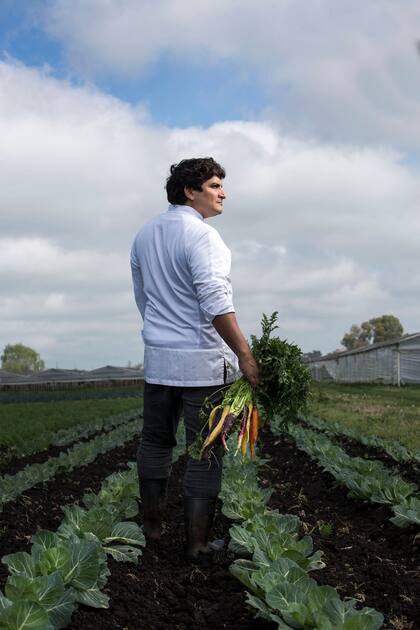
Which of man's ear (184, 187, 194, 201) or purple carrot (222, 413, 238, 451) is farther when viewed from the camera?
man's ear (184, 187, 194, 201)

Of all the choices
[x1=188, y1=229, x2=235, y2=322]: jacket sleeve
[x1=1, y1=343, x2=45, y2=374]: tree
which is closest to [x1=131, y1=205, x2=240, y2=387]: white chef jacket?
[x1=188, y1=229, x2=235, y2=322]: jacket sleeve

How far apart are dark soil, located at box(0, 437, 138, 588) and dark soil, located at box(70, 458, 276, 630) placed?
55cm

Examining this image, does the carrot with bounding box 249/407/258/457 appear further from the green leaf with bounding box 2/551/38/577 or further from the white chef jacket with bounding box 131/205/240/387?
the green leaf with bounding box 2/551/38/577

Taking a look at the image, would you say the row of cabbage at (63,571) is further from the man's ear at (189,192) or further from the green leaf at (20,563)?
the man's ear at (189,192)

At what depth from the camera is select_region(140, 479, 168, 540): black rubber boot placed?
418cm

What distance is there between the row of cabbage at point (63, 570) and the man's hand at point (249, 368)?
0.98 meters

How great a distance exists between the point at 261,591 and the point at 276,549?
40cm

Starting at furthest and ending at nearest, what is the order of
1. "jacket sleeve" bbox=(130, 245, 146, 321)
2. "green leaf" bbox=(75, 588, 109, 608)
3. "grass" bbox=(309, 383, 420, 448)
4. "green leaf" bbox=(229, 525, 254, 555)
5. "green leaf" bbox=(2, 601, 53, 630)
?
"grass" bbox=(309, 383, 420, 448) < "jacket sleeve" bbox=(130, 245, 146, 321) < "green leaf" bbox=(229, 525, 254, 555) < "green leaf" bbox=(75, 588, 109, 608) < "green leaf" bbox=(2, 601, 53, 630)

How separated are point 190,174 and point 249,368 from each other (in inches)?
44.7

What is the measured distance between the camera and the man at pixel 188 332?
3789mm

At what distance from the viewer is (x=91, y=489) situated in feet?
22.5

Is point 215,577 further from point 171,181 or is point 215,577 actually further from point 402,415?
point 402,415

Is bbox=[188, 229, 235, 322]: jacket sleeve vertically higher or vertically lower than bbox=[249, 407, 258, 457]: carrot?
higher

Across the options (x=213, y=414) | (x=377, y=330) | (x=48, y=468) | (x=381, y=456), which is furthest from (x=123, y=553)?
(x=377, y=330)
